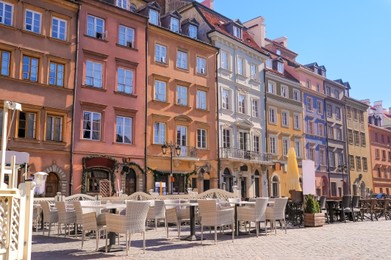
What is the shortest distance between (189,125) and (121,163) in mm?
6263

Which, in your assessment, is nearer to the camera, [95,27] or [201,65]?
[95,27]

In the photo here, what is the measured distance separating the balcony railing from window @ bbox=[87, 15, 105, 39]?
11.8 meters

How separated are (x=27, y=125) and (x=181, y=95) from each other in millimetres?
10809

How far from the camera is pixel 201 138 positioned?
2833cm

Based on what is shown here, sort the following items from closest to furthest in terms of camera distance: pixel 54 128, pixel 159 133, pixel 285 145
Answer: pixel 54 128 < pixel 159 133 < pixel 285 145

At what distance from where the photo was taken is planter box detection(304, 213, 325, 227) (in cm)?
1466

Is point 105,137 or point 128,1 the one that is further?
point 128,1

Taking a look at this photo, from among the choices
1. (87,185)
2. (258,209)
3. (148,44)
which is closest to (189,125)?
(148,44)

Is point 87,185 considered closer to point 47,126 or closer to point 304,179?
point 47,126

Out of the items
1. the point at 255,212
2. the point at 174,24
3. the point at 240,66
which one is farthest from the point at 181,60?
the point at 255,212

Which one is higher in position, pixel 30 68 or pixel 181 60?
pixel 181 60

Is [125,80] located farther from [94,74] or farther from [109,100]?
[94,74]

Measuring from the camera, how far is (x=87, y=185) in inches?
858

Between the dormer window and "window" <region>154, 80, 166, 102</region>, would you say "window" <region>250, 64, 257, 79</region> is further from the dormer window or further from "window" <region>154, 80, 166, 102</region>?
"window" <region>154, 80, 166, 102</region>
